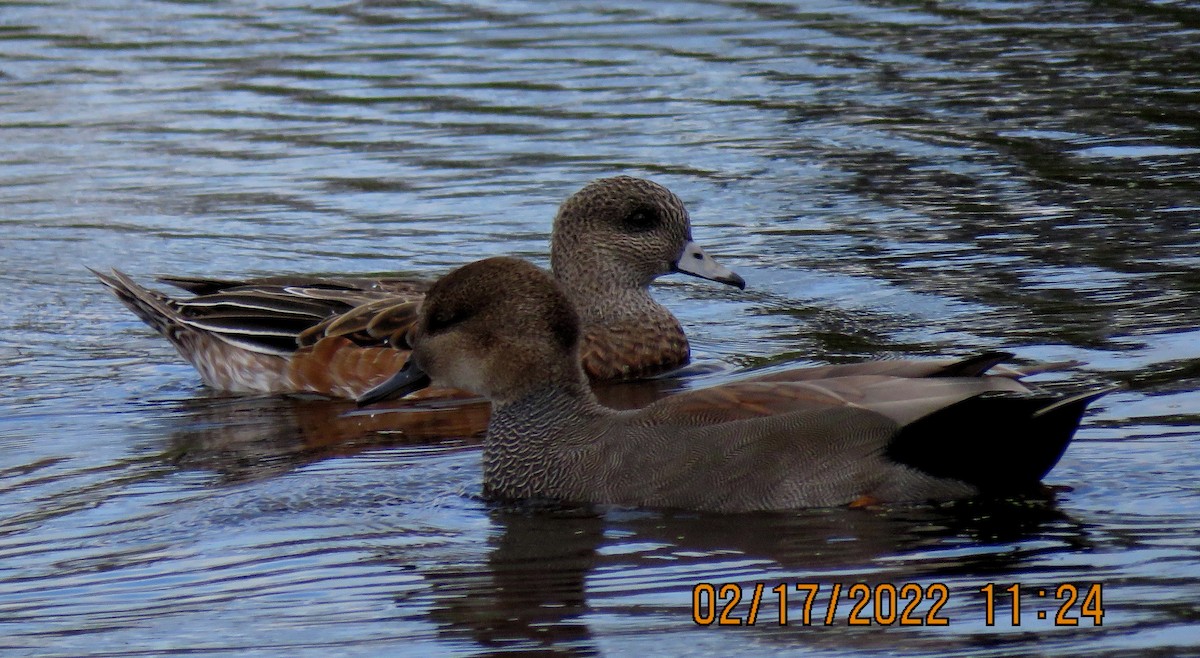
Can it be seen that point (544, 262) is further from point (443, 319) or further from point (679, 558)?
point (679, 558)

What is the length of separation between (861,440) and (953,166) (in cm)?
636

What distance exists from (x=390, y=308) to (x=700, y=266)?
4.62ft

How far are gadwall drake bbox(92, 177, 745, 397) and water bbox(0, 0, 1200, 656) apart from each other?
0.22 m

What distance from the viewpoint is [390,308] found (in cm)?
857

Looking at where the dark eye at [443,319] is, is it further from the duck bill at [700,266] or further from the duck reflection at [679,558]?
the duck bill at [700,266]

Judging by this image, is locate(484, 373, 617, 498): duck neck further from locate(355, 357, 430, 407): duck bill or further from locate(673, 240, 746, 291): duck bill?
locate(673, 240, 746, 291): duck bill

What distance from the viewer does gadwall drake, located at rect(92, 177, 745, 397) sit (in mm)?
8719

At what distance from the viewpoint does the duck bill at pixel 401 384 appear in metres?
6.99

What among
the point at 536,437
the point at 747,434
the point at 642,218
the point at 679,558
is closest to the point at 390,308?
the point at 642,218

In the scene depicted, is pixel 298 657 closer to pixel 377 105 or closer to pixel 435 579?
pixel 435 579

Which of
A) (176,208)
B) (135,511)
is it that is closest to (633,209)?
(135,511)

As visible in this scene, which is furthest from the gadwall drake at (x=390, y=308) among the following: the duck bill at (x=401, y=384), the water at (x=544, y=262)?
the duck bill at (x=401, y=384)

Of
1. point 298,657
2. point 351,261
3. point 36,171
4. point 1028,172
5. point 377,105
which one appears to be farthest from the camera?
point 377,105

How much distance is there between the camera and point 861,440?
6.06m
